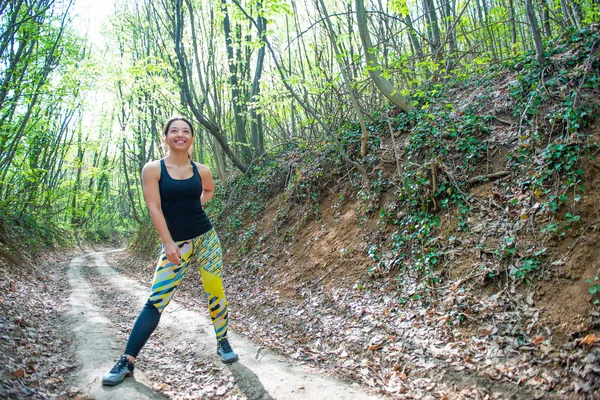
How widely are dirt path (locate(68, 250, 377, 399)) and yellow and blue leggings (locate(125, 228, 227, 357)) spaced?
336 millimetres

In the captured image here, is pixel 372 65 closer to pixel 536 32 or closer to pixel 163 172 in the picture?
pixel 536 32

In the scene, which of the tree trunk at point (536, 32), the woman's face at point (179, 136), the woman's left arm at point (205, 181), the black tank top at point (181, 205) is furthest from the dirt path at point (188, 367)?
the tree trunk at point (536, 32)

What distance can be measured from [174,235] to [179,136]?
87cm

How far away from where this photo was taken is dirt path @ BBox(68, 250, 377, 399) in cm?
290

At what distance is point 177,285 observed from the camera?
3023 mm

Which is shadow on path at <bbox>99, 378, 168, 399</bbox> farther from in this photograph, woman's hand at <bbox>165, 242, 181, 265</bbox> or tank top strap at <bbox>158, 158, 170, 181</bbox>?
tank top strap at <bbox>158, 158, 170, 181</bbox>

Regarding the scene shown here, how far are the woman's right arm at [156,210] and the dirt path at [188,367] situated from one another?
1.05m

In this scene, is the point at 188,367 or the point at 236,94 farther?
the point at 236,94

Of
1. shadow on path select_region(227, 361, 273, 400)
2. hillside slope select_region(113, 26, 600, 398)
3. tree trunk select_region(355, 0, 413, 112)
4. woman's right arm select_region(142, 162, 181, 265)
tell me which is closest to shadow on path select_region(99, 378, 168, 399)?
shadow on path select_region(227, 361, 273, 400)

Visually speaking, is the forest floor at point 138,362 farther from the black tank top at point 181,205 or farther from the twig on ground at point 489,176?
the twig on ground at point 489,176

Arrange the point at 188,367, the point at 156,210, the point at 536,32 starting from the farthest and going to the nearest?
the point at 536,32
the point at 188,367
the point at 156,210

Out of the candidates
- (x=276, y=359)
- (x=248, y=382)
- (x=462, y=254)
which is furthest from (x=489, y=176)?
(x=248, y=382)

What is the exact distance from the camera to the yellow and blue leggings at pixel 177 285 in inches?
116

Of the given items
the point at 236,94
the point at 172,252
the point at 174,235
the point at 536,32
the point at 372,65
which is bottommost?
the point at 172,252
